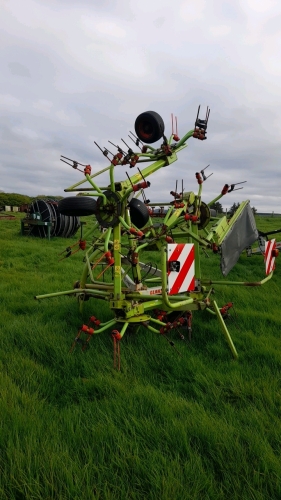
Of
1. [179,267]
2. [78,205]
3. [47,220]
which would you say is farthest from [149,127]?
[47,220]

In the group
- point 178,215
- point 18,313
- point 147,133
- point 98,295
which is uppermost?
point 147,133

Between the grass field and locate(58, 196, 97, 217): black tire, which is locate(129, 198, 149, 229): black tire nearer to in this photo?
locate(58, 196, 97, 217): black tire

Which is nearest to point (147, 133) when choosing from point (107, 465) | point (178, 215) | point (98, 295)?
point (178, 215)

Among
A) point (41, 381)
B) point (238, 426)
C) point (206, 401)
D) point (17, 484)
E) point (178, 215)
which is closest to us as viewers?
point (17, 484)

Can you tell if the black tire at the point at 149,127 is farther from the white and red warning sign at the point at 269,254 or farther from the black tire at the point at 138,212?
the white and red warning sign at the point at 269,254

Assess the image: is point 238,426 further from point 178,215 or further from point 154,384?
point 178,215

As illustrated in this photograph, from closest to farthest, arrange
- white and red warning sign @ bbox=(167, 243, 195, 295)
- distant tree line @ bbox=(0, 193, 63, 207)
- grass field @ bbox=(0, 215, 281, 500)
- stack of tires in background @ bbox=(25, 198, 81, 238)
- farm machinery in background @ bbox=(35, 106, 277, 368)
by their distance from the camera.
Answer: grass field @ bbox=(0, 215, 281, 500)
white and red warning sign @ bbox=(167, 243, 195, 295)
farm machinery in background @ bbox=(35, 106, 277, 368)
stack of tires in background @ bbox=(25, 198, 81, 238)
distant tree line @ bbox=(0, 193, 63, 207)

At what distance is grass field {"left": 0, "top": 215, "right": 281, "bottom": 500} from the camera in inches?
84.6

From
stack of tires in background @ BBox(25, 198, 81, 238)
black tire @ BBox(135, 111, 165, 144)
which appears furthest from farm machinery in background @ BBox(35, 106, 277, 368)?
stack of tires in background @ BBox(25, 198, 81, 238)

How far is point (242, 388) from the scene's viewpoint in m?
Result: 3.27

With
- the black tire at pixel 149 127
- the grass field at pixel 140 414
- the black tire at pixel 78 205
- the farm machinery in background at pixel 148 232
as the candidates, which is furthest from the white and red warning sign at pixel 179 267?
the black tire at pixel 149 127

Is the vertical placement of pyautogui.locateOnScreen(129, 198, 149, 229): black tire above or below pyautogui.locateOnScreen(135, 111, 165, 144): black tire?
below

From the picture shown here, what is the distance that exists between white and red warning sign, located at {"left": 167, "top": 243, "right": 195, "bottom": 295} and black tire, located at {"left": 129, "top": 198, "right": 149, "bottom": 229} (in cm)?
94

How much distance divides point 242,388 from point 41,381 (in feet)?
5.56
